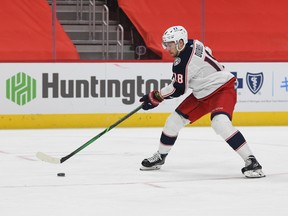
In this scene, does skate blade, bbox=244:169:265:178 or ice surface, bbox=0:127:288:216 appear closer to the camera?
ice surface, bbox=0:127:288:216

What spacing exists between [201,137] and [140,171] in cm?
350

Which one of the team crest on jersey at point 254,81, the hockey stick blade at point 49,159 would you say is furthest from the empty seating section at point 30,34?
the hockey stick blade at point 49,159

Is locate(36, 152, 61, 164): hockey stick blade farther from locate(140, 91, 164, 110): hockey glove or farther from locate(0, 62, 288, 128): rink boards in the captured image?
locate(0, 62, 288, 128): rink boards

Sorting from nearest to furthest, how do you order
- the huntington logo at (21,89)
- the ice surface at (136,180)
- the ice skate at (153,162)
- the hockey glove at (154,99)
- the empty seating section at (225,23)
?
1. the ice surface at (136,180)
2. the hockey glove at (154,99)
3. the ice skate at (153,162)
4. the huntington logo at (21,89)
5. the empty seating section at (225,23)

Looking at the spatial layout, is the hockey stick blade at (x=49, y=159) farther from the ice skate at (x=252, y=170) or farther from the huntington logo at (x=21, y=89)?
the huntington logo at (x=21, y=89)

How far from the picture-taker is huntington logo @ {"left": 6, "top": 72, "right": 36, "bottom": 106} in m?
12.1

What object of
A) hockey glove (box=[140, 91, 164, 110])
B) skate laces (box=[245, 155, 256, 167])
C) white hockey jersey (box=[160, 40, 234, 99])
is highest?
white hockey jersey (box=[160, 40, 234, 99])

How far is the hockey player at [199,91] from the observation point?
706cm

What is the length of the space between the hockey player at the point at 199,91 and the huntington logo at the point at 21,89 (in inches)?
193

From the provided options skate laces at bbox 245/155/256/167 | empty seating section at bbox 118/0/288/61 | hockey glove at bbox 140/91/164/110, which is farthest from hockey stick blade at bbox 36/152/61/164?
empty seating section at bbox 118/0/288/61

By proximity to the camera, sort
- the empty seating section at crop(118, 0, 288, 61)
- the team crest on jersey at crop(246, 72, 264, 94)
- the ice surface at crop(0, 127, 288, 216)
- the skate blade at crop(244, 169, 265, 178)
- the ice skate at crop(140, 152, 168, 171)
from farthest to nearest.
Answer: the empty seating section at crop(118, 0, 288, 61), the team crest on jersey at crop(246, 72, 264, 94), the ice skate at crop(140, 152, 168, 171), the skate blade at crop(244, 169, 265, 178), the ice surface at crop(0, 127, 288, 216)

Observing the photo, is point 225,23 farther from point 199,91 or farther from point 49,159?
point 49,159

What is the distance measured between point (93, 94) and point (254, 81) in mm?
2238

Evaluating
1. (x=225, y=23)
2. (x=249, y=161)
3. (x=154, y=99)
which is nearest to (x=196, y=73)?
(x=154, y=99)
